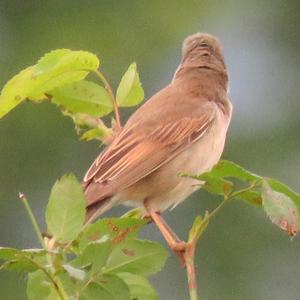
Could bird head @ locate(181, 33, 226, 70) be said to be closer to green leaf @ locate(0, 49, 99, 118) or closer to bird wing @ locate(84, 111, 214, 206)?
bird wing @ locate(84, 111, 214, 206)

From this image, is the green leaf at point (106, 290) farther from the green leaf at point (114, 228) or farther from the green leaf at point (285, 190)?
the green leaf at point (285, 190)

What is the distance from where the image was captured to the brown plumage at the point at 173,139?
11.8 feet

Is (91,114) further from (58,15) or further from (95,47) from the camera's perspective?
(58,15)

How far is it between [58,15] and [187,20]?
51.6 inches

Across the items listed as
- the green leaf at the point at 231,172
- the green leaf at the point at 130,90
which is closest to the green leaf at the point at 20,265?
the green leaf at the point at 231,172

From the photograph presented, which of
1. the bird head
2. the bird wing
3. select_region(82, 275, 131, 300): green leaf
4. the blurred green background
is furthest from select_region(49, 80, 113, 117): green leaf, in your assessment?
the blurred green background

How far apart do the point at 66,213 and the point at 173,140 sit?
1.85m

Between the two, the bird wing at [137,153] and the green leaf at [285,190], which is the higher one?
the green leaf at [285,190]

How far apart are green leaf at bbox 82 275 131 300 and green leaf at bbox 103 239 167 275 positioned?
0.04 metres

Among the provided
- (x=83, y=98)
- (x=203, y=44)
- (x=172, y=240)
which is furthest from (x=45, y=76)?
(x=203, y=44)

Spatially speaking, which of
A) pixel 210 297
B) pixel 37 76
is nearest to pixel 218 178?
pixel 37 76

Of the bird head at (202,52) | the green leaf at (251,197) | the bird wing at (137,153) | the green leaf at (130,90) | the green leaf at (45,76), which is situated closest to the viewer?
the green leaf at (251,197)

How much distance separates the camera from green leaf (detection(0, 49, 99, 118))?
2320mm

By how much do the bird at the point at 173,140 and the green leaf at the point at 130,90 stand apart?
0.72 meters
